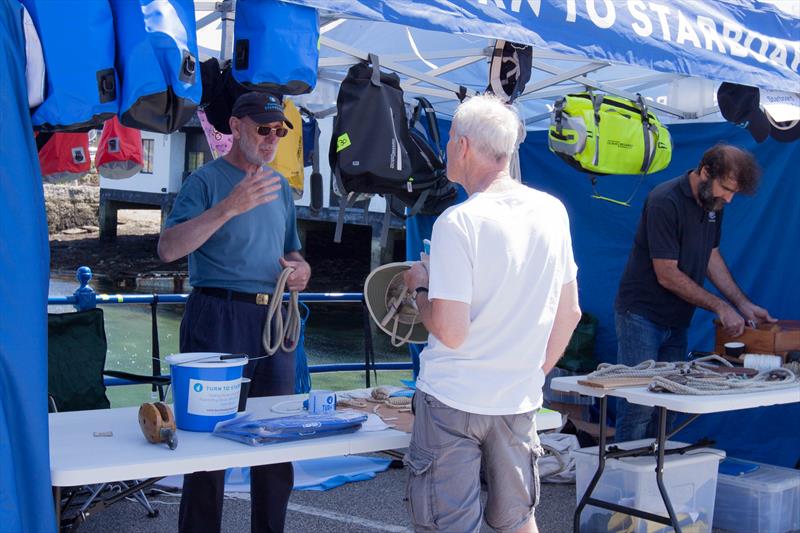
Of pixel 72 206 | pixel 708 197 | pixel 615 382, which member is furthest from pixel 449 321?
pixel 72 206

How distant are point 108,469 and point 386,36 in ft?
13.7

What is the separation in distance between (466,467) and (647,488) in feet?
6.06

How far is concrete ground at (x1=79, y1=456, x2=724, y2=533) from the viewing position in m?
4.58

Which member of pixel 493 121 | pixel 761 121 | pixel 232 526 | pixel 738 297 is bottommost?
→ pixel 232 526

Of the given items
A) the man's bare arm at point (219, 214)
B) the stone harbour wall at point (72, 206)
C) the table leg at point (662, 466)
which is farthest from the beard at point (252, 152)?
the stone harbour wall at point (72, 206)

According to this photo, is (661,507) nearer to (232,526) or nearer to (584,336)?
(232,526)

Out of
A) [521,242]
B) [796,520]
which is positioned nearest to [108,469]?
[521,242]

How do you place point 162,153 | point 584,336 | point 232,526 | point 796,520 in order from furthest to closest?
point 162,153
point 584,336
point 796,520
point 232,526

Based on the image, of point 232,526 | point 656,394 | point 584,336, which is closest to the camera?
point 656,394

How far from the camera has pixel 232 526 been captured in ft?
14.9

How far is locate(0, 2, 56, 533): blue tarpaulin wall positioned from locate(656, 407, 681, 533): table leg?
98.3 inches

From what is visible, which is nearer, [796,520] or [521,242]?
[521,242]

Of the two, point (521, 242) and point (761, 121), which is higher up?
point (761, 121)

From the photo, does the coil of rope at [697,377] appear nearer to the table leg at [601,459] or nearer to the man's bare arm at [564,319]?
the table leg at [601,459]
